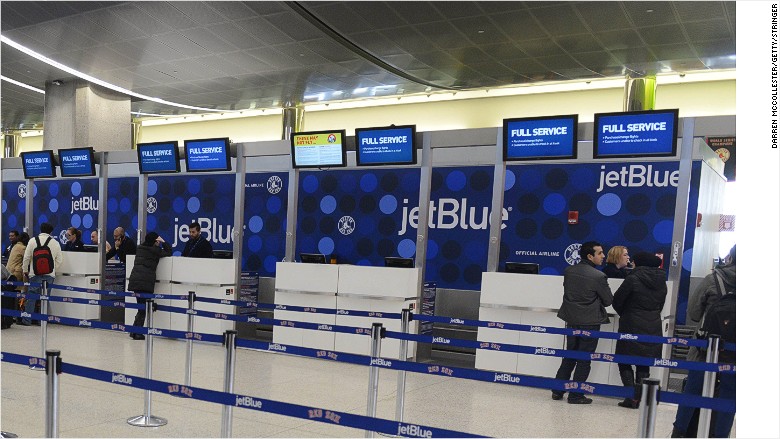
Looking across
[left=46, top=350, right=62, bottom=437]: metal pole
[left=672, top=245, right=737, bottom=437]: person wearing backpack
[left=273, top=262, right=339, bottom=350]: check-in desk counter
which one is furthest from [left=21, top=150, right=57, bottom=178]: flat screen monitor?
[left=672, top=245, right=737, bottom=437]: person wearing backpack

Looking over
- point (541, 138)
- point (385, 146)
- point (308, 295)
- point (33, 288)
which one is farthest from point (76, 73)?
point (541, 138)

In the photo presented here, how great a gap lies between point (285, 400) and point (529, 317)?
2.93m

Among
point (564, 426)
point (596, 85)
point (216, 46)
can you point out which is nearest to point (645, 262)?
point (564, 426)

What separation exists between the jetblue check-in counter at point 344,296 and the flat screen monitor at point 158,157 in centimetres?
291

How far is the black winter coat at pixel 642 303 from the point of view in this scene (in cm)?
655

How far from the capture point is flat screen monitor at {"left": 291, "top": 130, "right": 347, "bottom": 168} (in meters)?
9.12

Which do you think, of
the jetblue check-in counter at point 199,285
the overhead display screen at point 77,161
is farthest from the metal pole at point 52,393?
the overhead display screen at point 77,161

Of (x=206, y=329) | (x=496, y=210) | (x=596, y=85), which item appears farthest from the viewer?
(x=596, y=85)

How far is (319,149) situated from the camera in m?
9.26

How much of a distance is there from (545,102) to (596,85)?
1.38 m

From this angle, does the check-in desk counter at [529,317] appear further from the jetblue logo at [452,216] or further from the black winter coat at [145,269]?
the black winter coat at [145,269]

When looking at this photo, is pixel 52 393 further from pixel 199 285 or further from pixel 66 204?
pixel 66 204

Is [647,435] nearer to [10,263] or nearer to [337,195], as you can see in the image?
[337,195]

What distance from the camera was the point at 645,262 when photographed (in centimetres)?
669
